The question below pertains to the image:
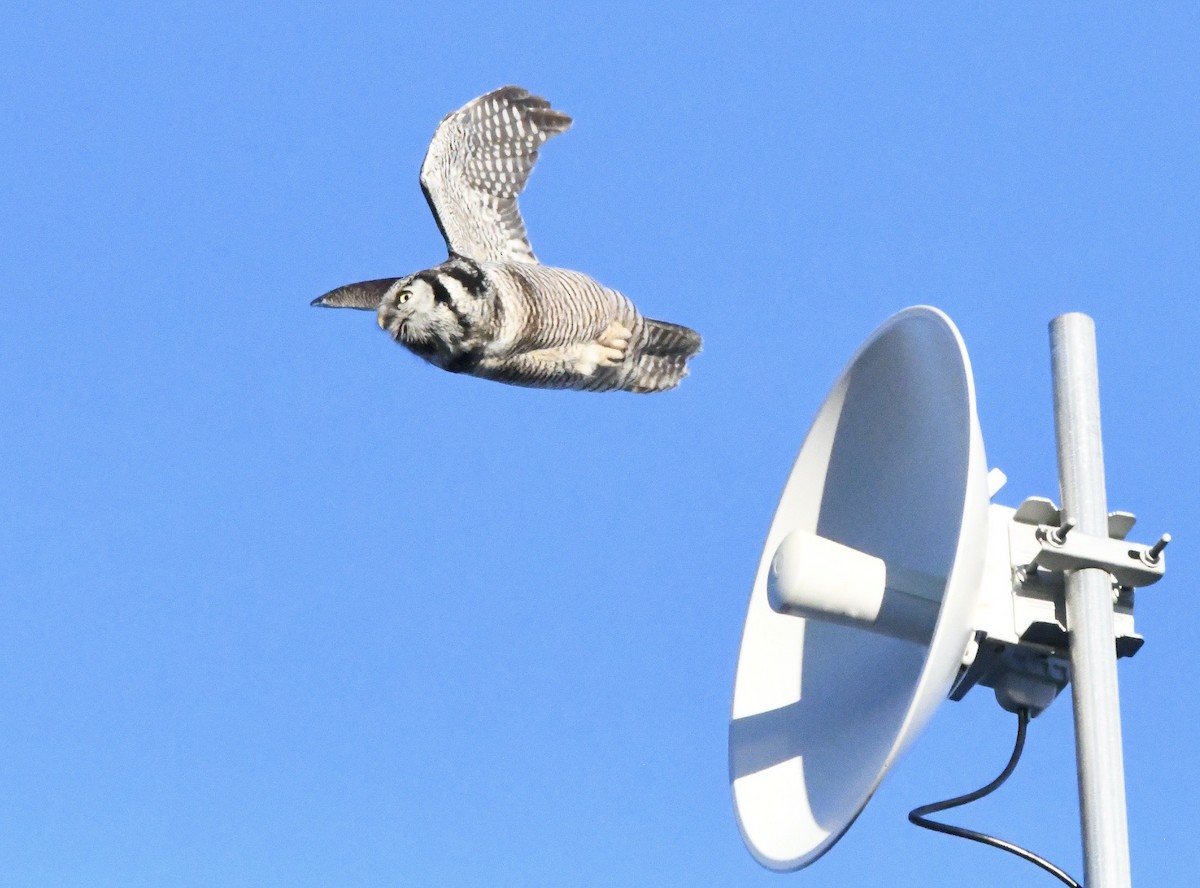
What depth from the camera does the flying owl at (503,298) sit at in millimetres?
8656

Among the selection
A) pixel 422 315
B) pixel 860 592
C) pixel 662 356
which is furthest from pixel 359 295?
pixel 860 592

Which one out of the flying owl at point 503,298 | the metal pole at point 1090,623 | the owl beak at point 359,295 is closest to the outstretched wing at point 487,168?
the flying owl at point 503,298

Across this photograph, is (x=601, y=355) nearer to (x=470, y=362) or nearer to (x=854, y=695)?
(x=470, y=362)

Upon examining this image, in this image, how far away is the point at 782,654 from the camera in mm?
5055

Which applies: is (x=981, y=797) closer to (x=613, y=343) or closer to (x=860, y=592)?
(x=860, y=592)

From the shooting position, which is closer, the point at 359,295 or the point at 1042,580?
the point at 1042,580

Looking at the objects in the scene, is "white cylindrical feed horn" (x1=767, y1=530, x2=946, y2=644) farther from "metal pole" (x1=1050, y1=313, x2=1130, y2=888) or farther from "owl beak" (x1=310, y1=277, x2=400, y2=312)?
"owl beak" (x1=310, y1=277, x2=400, y2=312)

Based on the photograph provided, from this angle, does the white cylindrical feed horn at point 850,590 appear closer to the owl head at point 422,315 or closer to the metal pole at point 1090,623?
the metal pole at point 1090,623

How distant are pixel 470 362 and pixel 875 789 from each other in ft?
17.5

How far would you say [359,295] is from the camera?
941 centimetres

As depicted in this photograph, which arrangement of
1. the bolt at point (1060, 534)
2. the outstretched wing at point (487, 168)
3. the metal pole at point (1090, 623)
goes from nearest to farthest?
the metal pole at point (1090, 623), the bolt at point (1060, 534), the outstretched wing at point (487, 168)

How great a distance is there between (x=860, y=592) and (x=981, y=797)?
567mm

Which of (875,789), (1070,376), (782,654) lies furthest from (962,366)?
(782,654)

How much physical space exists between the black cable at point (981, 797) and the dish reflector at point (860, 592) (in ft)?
Answer: 0.49
